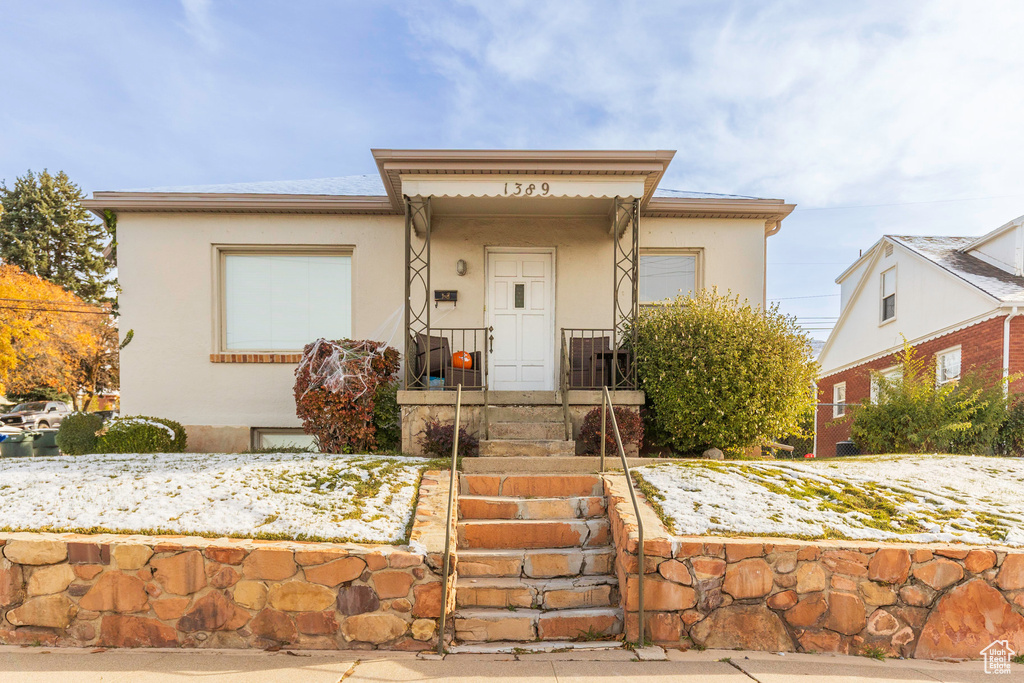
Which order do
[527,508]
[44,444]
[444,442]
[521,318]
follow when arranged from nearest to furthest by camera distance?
[527,508]
[444,442]
[521,318]
[44,444]

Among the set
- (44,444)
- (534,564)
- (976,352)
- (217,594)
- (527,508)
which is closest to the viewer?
(217,594)

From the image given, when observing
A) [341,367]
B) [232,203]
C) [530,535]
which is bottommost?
[530,535]

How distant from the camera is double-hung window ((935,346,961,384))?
11992 millimetres

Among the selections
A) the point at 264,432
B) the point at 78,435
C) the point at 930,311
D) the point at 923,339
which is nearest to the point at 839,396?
the point at 923,339

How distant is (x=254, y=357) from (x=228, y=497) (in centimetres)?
395

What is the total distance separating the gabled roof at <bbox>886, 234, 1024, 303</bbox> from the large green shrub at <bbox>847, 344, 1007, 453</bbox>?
3.63 metres

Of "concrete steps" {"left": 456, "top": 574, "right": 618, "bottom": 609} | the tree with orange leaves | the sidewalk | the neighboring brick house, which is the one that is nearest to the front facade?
the neighboring brick house

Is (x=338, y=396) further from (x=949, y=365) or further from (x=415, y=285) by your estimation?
(x=949, y=365)

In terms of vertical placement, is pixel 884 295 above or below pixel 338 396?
above

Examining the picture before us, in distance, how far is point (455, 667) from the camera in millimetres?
3572

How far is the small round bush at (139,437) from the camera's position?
707 cm

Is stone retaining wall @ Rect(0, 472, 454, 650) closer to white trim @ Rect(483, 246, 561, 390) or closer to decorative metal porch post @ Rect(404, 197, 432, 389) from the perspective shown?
decorative metal porch post @ Rect(404, 197, 432, 389)

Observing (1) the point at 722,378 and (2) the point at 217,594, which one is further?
(1) the point at 722,378

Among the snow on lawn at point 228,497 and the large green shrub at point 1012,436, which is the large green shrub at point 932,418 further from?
the snow on lawn at point 228,497
